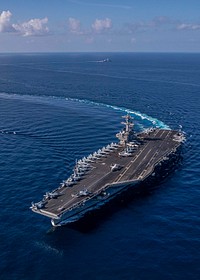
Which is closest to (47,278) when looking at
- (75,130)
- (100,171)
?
(100,171)

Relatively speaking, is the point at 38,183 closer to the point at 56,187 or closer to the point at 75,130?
the point at 56,187

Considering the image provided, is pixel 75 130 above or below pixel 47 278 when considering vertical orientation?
above

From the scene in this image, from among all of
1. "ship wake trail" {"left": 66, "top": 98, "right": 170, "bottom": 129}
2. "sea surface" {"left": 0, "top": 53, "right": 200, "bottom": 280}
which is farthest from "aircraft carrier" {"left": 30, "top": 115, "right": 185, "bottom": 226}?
"ship wake trail" {"left": 66, "top": 98, "right": 170, "bottom": 129}

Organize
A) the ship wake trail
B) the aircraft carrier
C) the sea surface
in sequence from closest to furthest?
the sea surface
the aircraft carrier
the ship wake trail

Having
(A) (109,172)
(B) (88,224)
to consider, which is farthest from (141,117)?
(B) (88,224)

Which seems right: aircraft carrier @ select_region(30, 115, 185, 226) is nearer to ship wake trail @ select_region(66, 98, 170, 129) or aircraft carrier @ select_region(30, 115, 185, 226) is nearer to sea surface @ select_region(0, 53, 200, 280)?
sea surface @ select_region(0, 53, 200, 280)

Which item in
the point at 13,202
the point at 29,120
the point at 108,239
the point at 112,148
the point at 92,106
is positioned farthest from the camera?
the point at 92,106

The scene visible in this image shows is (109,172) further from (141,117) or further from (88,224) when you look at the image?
(141,117)

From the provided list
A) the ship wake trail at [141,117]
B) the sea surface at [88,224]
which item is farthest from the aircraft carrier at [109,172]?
the ship wake trail at [141,117]
